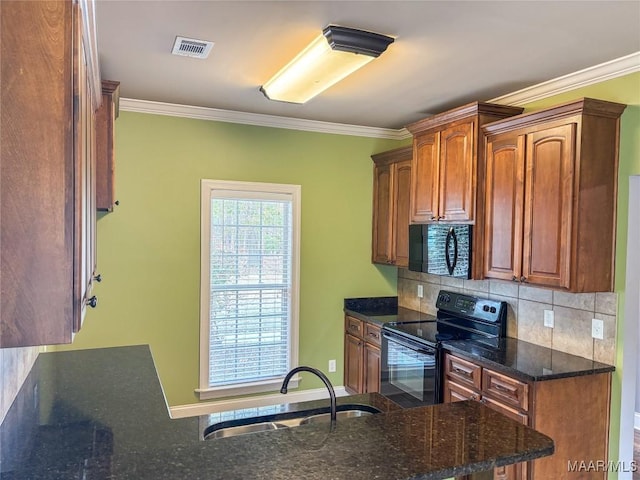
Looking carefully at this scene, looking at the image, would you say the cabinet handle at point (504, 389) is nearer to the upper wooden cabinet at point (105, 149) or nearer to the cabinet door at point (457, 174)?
the cabinet door at point (457, 174)

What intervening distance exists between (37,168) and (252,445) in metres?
0.85

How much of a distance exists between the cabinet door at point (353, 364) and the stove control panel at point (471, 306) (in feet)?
2.74

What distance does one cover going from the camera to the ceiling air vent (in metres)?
2.45

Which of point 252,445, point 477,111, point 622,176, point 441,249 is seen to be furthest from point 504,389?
point 252,445

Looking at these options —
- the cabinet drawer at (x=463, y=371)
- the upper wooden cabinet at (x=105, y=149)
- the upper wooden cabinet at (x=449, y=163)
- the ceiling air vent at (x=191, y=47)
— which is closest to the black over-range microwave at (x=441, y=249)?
the upper wooden cabinet at (x=449, y=163)

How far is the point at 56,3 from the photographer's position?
1.05 m

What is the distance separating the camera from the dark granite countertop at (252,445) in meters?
1.13

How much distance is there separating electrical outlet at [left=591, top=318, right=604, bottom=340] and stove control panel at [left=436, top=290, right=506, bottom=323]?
651 mm

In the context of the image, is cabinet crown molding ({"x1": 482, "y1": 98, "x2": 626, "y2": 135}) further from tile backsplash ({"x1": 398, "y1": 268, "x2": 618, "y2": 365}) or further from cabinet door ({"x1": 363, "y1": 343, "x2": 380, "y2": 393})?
cabinet door ({"x1": 363, "y1": 343, "x2": 380, "y2": 393})

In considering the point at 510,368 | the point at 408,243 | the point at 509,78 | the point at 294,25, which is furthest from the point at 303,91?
the point at 510,368

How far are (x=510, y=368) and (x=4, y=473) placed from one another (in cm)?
230

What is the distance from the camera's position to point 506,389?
2.65 m

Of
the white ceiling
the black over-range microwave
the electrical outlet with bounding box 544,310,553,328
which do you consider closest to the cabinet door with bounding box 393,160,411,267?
the black over-range microwave

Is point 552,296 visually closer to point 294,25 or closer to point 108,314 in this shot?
point 294,25
